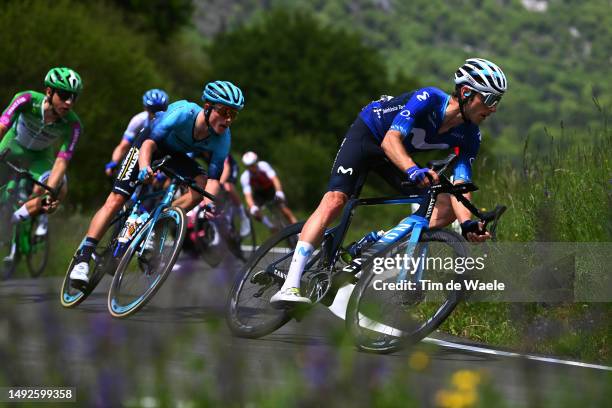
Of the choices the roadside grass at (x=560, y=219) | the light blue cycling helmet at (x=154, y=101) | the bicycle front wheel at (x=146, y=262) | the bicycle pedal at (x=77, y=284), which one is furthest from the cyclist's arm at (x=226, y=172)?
the bicycle pedal at (x=77, y=284)

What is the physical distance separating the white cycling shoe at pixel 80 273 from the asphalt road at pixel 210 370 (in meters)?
6.06

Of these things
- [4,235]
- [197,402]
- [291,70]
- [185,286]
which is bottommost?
[197,402]

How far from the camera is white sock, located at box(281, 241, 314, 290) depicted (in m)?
8.09

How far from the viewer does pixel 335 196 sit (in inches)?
328

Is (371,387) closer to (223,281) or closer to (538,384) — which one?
(538,384)

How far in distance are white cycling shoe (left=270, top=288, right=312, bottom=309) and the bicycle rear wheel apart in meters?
6.31

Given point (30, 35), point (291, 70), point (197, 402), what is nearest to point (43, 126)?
point (197, 402)

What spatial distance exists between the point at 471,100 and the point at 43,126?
534 cm

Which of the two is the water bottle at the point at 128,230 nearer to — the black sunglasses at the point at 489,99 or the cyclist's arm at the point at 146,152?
the cyclist's arm at the point at 146,152

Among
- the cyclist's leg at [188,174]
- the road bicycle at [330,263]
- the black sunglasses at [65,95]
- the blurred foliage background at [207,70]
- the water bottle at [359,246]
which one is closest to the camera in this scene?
the road bicycle at [330,263]

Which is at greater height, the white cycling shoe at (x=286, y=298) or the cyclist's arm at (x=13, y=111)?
the cyclist's arm at (x=13, y=111)

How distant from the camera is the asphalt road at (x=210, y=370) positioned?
3230 millimetres

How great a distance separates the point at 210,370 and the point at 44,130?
29.9ft

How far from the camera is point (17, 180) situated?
523 inches
